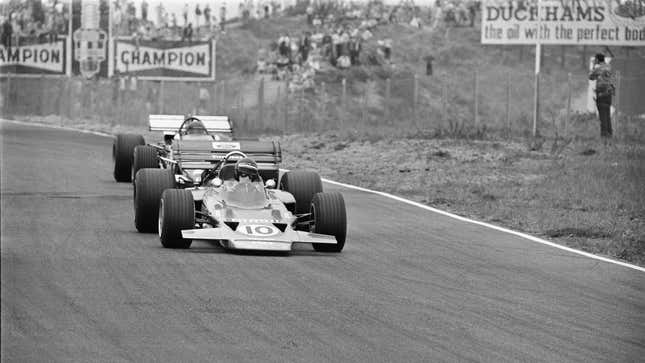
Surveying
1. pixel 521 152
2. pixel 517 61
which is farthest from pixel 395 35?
pixel 521 152

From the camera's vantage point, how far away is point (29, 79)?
51.9 m

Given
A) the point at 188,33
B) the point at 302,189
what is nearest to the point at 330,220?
the point at 302,189

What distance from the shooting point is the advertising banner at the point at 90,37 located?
177 feet

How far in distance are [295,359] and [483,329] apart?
1939mm

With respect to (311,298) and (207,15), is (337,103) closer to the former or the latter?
(207,15)

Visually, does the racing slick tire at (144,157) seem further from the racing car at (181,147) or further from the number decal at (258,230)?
the number decal at (258,230)

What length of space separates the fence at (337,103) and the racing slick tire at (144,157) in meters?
13.3

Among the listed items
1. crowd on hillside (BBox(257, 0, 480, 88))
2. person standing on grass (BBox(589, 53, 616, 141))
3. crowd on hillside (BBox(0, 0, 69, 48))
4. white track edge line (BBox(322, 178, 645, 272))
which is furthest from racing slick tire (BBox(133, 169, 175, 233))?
crowd on hillside (BBox(0, 0, 69, 48))

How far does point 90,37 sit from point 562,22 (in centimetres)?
2325

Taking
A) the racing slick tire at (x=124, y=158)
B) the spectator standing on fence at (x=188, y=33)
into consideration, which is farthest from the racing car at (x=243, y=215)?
the spectator standing on fence at (x=188, y=33)

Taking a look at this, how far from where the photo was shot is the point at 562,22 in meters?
39.7

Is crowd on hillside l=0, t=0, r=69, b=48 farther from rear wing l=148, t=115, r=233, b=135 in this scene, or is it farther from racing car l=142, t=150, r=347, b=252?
racing car l=142, t=150, r=347, b=252

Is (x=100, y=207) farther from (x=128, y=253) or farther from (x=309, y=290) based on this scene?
(x=309, y=290)

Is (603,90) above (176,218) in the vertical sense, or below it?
above
